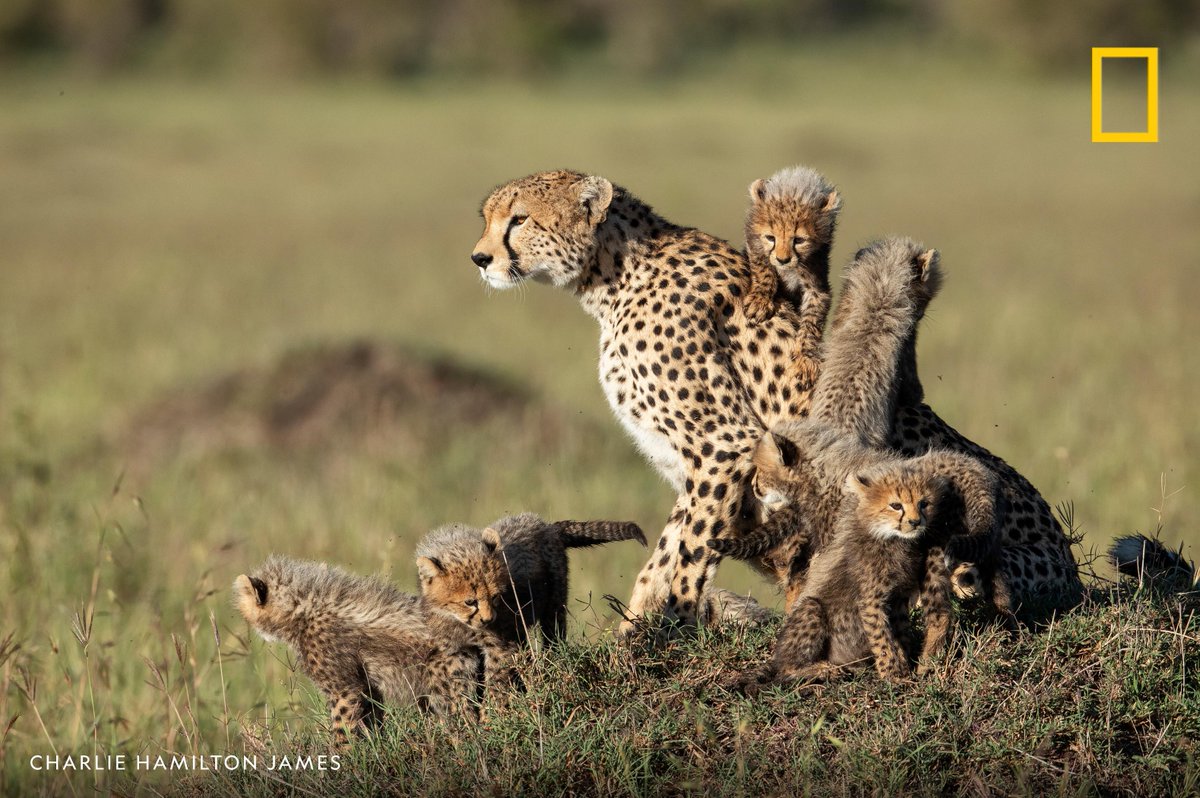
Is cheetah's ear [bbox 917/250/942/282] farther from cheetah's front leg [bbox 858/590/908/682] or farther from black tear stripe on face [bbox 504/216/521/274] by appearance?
cheetah's front leg [bbox 858/590/908/682]

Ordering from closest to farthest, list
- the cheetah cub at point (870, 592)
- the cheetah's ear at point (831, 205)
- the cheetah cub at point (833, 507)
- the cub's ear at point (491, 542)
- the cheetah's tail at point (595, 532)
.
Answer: the cheetah cub at point (870, 592)
the cheetah cub at point (833, 507)
the cub's ear at point (491, 542)
the cheetah's tail at point (595, 532)
the cheetah's ear at point (831, 205)

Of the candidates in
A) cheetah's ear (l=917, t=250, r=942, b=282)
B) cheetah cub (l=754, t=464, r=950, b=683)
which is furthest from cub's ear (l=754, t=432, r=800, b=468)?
cheetah's ear (l=917, t=250, r=942, b=282)

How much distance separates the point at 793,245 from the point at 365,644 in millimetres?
1862

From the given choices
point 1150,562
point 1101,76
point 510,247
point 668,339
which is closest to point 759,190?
point 668,339

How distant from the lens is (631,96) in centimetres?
4084

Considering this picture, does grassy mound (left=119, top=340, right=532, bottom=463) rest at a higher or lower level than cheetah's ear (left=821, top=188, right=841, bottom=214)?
lower

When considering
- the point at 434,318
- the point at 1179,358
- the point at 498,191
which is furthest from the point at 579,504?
→ the point at 434,318

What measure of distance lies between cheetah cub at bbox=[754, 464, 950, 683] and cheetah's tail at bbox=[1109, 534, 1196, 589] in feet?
3.25

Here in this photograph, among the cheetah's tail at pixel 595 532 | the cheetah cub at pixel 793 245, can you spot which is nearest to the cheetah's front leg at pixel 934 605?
the cheetah's tail at pixel 595 532

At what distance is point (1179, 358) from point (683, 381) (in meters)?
7.79

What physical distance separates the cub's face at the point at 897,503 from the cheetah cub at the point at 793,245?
1.21 meters

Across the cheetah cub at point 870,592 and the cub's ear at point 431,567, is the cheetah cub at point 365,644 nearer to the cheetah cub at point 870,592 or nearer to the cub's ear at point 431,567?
the cub's ear at point 431,567

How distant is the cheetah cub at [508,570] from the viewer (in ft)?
12.3

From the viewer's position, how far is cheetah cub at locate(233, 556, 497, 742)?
382 centimetres
